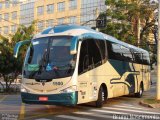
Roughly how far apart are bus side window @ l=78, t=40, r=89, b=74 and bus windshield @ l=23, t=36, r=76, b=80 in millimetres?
488

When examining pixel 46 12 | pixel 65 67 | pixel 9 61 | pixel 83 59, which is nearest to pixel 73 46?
pixel 65 67

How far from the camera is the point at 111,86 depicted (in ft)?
60.7

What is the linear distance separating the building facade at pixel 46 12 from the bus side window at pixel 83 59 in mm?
58833

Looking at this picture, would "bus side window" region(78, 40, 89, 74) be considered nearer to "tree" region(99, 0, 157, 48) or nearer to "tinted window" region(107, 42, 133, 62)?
"tinted window" region(107, 42, 133, 62)

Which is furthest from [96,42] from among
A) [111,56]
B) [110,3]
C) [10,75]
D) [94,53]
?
[110,3]

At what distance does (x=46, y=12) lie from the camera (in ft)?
301

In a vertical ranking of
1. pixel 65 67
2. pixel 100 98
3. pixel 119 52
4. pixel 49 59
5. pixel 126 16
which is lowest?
pixel 100 98

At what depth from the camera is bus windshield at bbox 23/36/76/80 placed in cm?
1460

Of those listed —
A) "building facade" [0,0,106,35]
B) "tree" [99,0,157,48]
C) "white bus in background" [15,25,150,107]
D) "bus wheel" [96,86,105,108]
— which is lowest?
"bus wheel" [96,86,105,108]

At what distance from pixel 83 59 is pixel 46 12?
255ft

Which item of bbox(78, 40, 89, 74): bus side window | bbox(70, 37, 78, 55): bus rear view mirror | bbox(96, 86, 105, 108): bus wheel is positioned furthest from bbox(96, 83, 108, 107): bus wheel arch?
bbox(70, 37, 78, 55): bus rear view mirror

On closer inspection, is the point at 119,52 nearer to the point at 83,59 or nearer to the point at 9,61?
the point at 83,59

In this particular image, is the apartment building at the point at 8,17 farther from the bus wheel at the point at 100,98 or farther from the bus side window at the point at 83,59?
the bus side window at the point at 83,59

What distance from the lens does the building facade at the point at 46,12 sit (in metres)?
79.9
